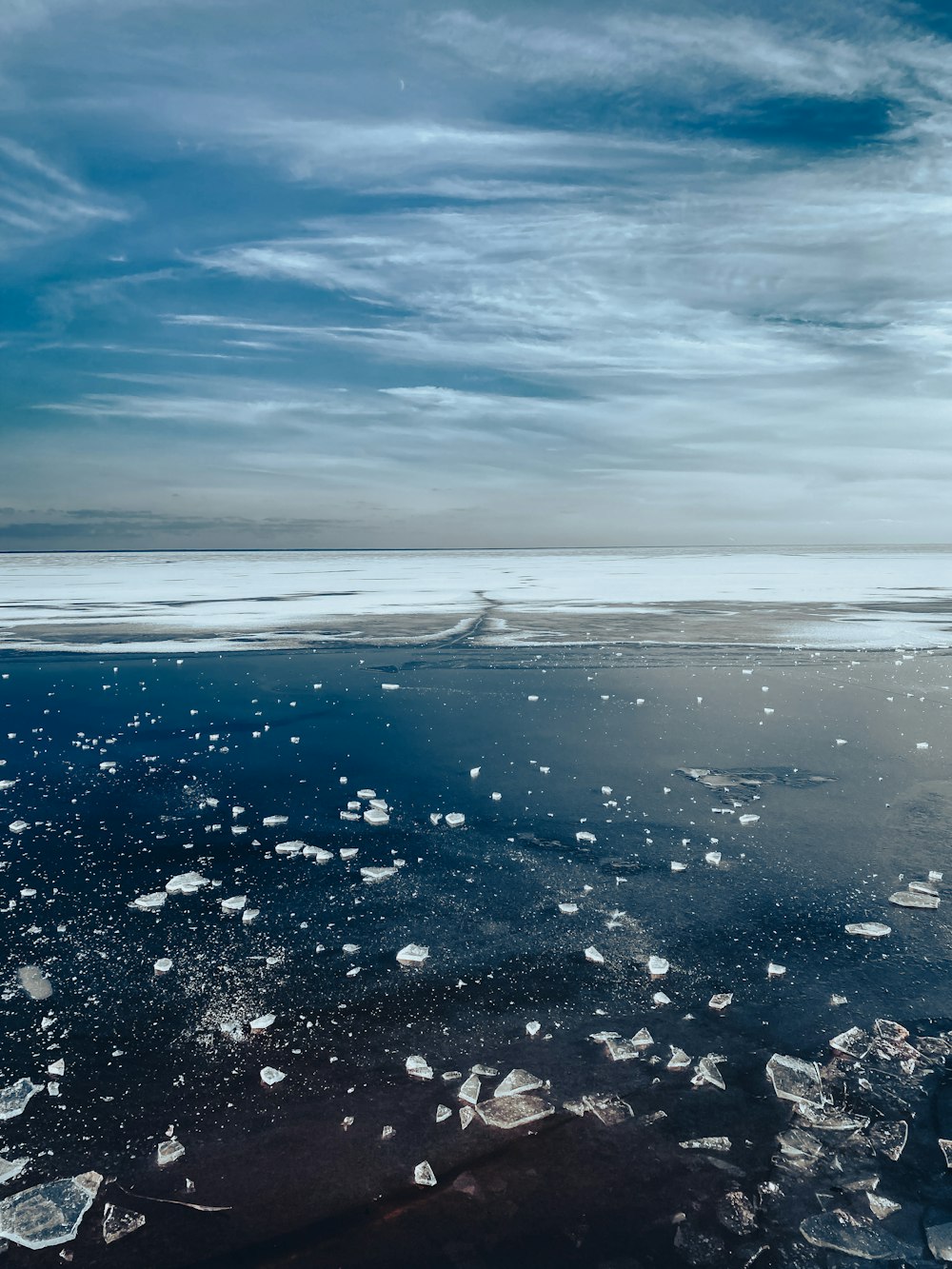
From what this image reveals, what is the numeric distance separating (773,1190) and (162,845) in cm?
447

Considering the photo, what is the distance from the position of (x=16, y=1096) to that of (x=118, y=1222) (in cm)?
87

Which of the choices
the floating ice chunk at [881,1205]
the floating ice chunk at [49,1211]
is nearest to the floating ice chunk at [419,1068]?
the floating ice chunk at [49,1211]

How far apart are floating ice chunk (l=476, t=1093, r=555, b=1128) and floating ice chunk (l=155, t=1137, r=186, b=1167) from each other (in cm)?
108

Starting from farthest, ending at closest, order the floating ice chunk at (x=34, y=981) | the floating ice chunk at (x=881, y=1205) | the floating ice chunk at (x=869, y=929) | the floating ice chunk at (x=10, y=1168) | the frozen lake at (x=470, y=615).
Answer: the frozen lake at (x=470, y=615) → the floating ice chunk at (x=869, y=929) → the floating ice chunk at (x=34, y=981) → the floating ice chunk at (x=10, y=1168) → the floating ice chunk at (x=881, y=1205)

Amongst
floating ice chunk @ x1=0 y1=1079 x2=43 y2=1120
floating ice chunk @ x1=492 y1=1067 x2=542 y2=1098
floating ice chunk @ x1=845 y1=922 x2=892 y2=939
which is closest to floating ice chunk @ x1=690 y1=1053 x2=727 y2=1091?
floating ice chunk @ x1=492 y1=1067 x2=542 y2=1098

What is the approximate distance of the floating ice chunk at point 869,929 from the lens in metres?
4.34

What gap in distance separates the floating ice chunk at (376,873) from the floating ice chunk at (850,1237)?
311 cm

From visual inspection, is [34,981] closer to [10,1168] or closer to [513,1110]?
[10,1168]

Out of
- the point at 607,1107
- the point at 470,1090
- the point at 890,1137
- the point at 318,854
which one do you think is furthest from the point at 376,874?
the point at 890,1137

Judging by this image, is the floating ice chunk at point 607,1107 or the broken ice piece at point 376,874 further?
the broken ice piece at point 376,874

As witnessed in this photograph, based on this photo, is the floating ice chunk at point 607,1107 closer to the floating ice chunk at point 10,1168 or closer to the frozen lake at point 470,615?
the floating ice chunk at point 10,1168

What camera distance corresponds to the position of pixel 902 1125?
2957 millimetres

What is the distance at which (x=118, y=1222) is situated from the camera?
2.56 meters

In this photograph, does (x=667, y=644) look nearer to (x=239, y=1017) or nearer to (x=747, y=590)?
(x=239, y=1017)
